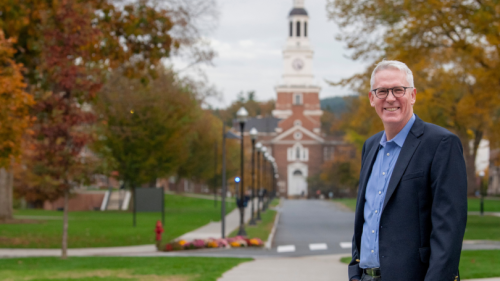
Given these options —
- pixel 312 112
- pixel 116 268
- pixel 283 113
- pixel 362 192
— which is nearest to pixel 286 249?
pixel 116 268

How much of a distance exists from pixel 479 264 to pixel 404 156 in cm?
1119

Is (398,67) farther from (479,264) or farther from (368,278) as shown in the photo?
(479,264)

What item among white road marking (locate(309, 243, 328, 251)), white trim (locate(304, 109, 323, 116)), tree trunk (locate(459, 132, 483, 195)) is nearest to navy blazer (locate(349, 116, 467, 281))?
white road marking (locate(309, 243, 328, 251))

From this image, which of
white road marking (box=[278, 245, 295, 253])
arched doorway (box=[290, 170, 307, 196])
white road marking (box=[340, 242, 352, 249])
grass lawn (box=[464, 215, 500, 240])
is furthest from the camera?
arched doorway (box=[290, 170, 307, 196])

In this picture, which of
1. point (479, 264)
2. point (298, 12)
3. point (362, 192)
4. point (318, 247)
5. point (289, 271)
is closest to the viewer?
point (362, 192)

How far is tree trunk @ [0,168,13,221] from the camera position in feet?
106

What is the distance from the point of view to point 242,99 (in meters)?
186

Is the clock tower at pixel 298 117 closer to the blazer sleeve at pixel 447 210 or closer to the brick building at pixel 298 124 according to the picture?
the brick building at pixel 298 124

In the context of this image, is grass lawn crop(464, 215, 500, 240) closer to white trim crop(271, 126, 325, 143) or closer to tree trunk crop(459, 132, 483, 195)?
tree trunk crop(459, 132, 483, 195)

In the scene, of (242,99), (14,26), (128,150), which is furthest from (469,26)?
(242,99)

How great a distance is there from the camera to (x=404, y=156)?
367cm

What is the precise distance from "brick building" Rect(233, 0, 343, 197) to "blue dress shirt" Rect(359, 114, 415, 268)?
102 m

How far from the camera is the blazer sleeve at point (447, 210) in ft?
11.1

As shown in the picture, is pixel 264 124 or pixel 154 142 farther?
pixel 264 124
